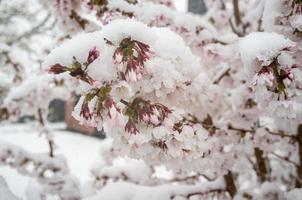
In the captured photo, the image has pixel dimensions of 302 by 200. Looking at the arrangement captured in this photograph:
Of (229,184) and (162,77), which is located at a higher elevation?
(162,77)

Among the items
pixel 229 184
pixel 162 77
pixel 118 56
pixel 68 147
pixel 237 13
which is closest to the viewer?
pixel 118 56

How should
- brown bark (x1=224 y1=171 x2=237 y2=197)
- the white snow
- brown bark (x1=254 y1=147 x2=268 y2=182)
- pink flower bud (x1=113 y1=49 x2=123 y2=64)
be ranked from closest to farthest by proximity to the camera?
pink flower bud (x1=113 y1=49 x2=123 y2=64) → brown bark (x1=224 y1=171 x2=237 y2=197) → brown bark (x1=254 y1=147 x2=268 y2=182) → the white snow

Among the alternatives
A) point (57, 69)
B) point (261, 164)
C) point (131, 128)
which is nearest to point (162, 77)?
point (131, 128)

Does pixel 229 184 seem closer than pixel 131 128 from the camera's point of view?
No

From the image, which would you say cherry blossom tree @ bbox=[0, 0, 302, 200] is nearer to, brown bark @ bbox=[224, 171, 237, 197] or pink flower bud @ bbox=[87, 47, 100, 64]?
pink flower bud @ bbox=[87, 47, 100, 64]

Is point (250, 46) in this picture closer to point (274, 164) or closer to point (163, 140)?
point (163, 140)

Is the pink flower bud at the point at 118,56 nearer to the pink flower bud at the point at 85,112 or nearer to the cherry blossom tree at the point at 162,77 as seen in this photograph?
the cherry blossom tree at the point at 162,77

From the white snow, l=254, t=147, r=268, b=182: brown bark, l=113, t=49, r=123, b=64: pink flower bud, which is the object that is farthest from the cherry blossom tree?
the white snow

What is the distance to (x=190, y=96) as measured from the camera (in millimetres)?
1888

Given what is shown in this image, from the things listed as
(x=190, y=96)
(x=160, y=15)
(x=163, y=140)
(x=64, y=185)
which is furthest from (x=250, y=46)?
(x=64, y=185)

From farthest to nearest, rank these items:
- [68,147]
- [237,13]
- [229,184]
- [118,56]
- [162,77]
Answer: [68,147]
[237,13]
[229,184]
[162,77]
[118,56]

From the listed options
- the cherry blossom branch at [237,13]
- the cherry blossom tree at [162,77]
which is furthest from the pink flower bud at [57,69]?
the cherry blossom branch at [237,13]

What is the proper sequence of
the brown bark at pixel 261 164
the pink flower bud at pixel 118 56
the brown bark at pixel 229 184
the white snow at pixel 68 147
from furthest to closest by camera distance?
the white snow at pixel 68 147 < the brown bark at pixel 261 164 < the brown bark at pixel 229 184 < the pink flower bud at pixel 118 56

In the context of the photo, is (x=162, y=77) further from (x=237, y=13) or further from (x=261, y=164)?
(x=261, y=164)
